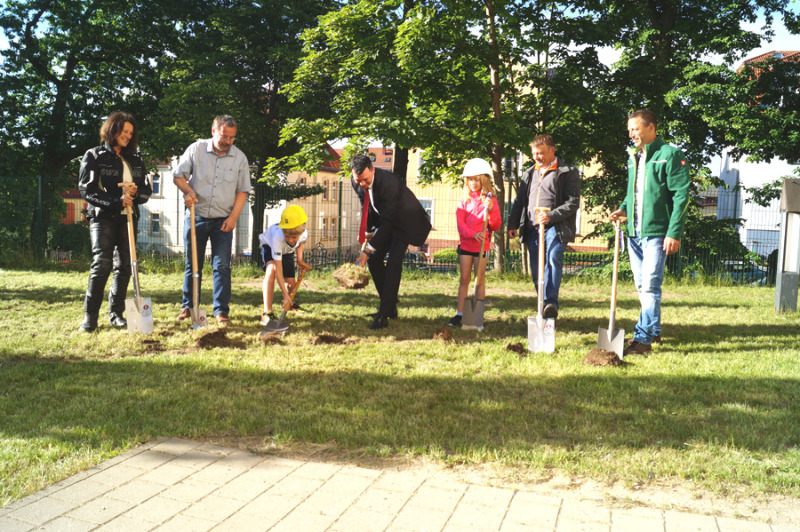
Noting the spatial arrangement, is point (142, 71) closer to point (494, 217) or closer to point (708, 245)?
point (708, 245)

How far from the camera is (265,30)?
2381 cm

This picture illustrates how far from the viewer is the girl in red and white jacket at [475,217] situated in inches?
267

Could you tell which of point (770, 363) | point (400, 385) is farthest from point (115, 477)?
point (770, 363)

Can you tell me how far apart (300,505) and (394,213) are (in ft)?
14.9

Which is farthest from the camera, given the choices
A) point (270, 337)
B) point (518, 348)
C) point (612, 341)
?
point (270, 337)

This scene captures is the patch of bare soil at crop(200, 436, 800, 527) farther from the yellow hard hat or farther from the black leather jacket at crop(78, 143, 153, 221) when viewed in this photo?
the black leather jacket at crop(78, 143, 153, 221)

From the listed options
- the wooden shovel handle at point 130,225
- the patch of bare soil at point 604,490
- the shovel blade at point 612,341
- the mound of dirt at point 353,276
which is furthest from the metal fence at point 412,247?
the patch of bare soil at point 604,490

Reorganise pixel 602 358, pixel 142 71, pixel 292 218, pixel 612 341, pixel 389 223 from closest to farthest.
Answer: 1. pixel 602 358
2. pixel 612 341
3. pixel 292 218
4. pixel 389 223
5. pixel 142 71

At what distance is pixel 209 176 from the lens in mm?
6754

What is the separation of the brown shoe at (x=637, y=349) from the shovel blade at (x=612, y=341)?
0.35 metres

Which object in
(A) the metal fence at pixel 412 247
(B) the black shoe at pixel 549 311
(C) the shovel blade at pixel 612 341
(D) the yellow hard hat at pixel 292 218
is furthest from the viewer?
(A) the metal fence at pixel 412 247

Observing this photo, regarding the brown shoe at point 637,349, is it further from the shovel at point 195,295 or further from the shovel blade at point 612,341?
the shovel at point 195,295

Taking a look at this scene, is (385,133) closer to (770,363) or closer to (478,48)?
(478,48)

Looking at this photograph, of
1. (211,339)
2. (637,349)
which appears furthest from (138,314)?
(637,349)
